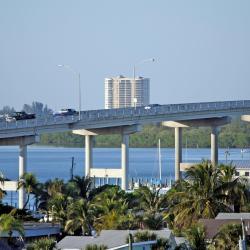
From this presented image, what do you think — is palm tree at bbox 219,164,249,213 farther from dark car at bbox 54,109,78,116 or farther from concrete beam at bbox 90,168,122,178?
dark car at bbox 54,109,78,116

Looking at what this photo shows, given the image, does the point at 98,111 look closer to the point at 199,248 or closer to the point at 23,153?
the point at 23,153

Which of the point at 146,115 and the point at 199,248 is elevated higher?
the point at 146,115

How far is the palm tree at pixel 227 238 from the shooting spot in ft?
218

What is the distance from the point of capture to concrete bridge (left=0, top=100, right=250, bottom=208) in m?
114

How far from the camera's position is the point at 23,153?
115750mm

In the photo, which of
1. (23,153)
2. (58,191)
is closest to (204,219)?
A: (58,191)

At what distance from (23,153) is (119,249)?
54444 mm

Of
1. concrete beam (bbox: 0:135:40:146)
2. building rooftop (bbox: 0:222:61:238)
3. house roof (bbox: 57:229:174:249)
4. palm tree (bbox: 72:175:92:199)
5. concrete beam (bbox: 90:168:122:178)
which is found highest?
concrete beam (bbox: 0:135:40:146)

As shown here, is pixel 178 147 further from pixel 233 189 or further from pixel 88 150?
pixel 233 189

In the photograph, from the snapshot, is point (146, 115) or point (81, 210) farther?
point (146, 115)

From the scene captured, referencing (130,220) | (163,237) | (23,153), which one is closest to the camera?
(163,237)

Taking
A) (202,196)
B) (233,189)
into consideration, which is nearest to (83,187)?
(233,189)

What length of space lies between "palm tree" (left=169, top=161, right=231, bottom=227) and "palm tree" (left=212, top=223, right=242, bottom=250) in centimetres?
1051

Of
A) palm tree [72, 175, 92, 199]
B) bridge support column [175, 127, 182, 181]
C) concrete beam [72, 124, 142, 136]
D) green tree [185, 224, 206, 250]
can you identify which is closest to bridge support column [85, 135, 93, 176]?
concrete beam [72, 124, 142, 136]
